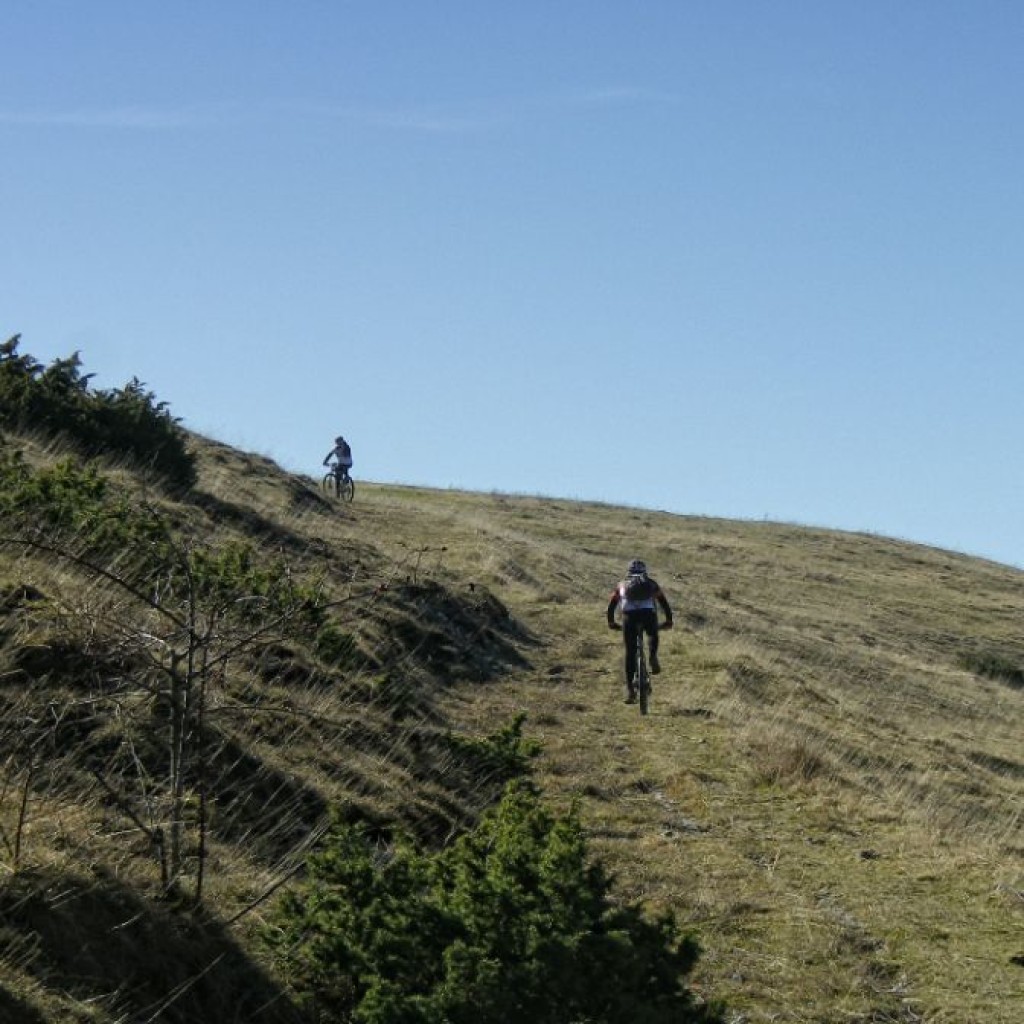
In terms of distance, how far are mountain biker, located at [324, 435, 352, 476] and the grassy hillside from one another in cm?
1029

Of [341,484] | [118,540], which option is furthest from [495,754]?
[341,484]

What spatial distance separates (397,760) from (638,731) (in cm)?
502

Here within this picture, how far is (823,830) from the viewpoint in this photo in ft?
44.0

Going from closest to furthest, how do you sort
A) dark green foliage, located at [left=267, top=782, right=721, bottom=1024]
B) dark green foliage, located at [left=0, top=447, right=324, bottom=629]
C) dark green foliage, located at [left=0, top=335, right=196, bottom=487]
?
dark green foliage, located at [left=267, top=782, right=721, bottom=1024], dark green foliage, located at [left=0, top=447, right=324, bottom=629], dark green foliage, located at [left=0, top=335, right=196, bottom=487]

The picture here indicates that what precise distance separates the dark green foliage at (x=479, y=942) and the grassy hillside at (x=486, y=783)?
33cm

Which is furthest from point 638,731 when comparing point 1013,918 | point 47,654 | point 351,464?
point 351,464

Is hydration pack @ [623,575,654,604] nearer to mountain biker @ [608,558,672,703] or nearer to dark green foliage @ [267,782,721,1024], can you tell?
mountain biker @ [608,558,672,703]

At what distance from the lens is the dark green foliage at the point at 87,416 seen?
22.8 meters

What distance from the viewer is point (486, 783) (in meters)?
12.1

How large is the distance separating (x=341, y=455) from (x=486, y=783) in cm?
2628

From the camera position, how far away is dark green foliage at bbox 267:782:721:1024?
6.67 metres

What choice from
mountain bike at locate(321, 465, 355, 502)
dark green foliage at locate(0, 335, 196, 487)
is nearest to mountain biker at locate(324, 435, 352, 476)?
mountain bike at locate(321, 465, 355, 502)

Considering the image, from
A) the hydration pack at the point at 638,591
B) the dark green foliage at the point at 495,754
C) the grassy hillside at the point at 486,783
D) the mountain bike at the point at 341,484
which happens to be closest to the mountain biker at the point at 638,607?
the hydration pack at the point at 638,591

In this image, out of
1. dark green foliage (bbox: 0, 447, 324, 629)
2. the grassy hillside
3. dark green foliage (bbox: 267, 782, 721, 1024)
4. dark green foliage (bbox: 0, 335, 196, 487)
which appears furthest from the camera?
dark green foliage (bbox: 0, 335, 196, 487)
